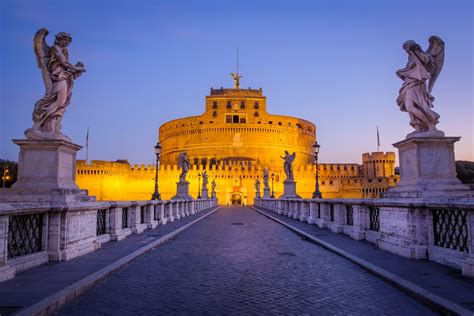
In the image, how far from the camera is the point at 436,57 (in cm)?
795

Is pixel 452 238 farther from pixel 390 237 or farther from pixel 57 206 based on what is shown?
pixel 57 206

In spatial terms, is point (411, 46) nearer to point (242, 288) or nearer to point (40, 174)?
point (242, 288)

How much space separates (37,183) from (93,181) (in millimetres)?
66079

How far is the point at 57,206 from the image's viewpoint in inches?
244

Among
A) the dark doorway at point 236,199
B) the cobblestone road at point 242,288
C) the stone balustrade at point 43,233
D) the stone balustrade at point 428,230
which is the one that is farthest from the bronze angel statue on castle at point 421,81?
the dark doorway at point 236,199

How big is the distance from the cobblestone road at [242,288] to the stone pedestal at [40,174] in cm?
193

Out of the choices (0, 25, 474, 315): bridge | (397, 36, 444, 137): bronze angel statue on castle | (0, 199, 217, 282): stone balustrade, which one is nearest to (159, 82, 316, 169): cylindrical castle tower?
(0, 25, 474, 315): bridge

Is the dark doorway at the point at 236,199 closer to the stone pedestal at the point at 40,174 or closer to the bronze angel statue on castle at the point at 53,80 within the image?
the bronze angel statue on castle at the point at 53,80

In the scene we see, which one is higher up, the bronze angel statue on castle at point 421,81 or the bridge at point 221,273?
the bronze angel statue on castle at point 421,81

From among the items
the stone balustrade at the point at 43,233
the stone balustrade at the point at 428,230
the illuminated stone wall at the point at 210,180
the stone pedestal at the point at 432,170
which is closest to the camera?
the stone balustrade at the point at 43,233

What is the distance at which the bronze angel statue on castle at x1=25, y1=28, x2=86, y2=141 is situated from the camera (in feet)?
24.0

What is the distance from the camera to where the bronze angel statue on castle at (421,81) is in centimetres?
761

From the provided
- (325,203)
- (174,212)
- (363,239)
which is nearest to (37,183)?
(363,239)

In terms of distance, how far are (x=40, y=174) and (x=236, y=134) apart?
79.9 metres
